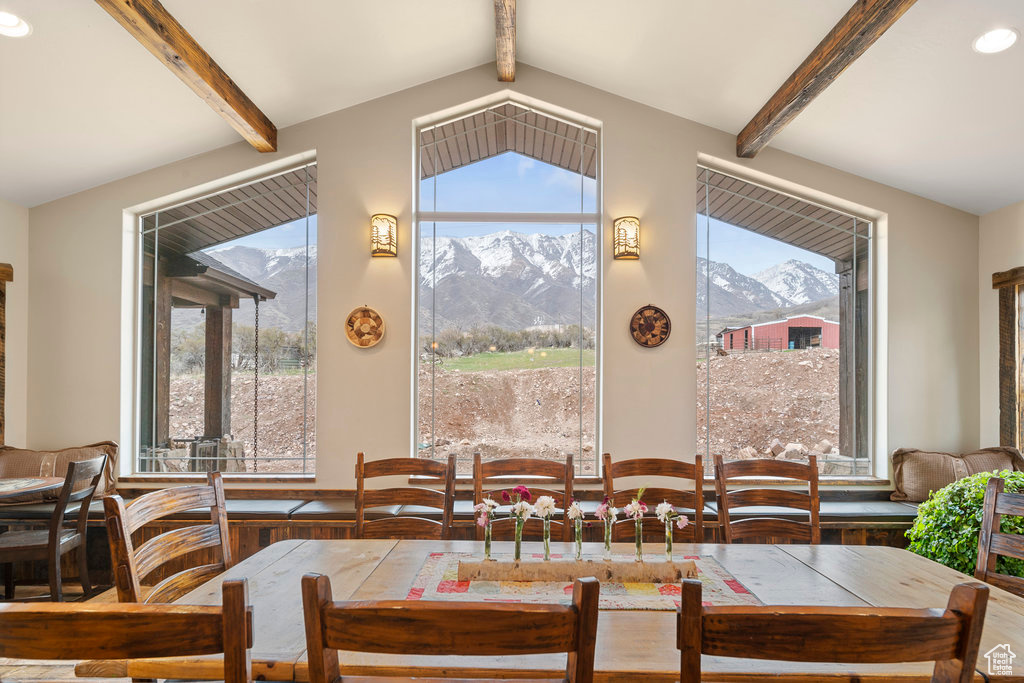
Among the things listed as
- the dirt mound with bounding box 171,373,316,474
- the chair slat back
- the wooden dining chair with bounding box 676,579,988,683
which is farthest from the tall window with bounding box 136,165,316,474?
the wooden dining chair with bounding box 676,579,988,683

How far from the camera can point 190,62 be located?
3168 mm

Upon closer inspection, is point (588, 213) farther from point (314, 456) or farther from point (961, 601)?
point (961, 601)

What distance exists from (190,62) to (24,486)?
244cm

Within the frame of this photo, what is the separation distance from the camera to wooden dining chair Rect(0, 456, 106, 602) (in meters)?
3.36

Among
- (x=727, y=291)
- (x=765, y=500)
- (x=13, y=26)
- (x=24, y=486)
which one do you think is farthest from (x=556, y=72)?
(x=24, y=486)

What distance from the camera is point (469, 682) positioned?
1.16m

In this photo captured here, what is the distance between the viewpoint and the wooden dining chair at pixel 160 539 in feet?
5.33

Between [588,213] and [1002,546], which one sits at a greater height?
[588,213]

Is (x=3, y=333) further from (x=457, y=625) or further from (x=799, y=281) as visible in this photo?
(x=799, y=281)

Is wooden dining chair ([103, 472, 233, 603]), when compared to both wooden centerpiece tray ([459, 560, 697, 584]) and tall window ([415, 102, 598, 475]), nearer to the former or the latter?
wooden centerpiece tray ([459, 560, 697, 584])

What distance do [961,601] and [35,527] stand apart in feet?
16.3

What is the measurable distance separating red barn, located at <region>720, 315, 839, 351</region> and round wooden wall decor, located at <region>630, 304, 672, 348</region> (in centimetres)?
58

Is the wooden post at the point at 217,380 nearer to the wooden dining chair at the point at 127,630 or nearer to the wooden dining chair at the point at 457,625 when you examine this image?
the wooden dining chair at the point at 127,630

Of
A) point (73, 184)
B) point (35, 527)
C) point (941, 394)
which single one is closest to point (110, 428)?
point (35, 527)
